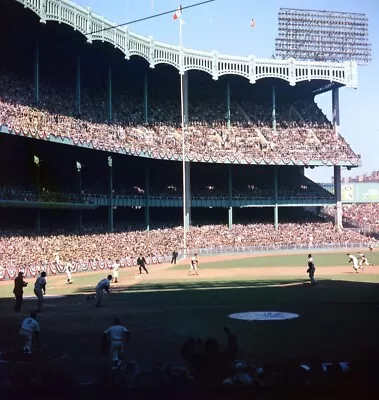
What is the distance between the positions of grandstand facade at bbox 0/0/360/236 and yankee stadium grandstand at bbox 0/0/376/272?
0.19 metres

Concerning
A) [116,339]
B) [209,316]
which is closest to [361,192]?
[209,316]

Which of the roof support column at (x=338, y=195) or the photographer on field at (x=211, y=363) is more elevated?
the roof support column at (x=338, y=195)

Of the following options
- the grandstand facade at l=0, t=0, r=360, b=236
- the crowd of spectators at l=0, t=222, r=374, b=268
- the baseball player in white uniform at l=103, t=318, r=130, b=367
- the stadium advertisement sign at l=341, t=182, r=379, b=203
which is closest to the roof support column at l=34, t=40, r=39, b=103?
the grandstand facade at l=0, t=0, r=360, b=236

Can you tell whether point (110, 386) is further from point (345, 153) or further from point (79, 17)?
point (345, 153)

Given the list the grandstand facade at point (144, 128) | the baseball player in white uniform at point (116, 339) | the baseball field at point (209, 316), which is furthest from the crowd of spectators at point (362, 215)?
the baseball player in white uniform at point (116, 339)

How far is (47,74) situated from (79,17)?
11196 mm

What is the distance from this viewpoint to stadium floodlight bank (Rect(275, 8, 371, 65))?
89.1m

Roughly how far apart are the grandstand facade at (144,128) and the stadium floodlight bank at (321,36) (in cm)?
647

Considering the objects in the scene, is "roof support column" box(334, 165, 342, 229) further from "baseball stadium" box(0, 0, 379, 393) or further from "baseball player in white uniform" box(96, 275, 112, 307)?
"baseball player in white uniform" box(96, 275, 112, 307)

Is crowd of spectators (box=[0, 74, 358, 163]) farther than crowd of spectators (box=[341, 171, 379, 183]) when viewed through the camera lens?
No

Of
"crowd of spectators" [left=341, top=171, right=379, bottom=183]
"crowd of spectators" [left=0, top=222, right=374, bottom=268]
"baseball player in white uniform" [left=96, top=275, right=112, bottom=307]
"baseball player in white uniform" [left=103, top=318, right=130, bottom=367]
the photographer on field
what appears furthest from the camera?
"crowd of spectators" [left=341, top=171, right=379, bottom=183]

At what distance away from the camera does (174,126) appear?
75688 millimetres

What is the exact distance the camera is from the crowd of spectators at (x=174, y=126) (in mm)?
52094

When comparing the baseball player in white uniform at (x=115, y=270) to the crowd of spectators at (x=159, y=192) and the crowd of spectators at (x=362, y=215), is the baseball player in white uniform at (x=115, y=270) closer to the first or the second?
the crowd of spectators at (x=159, y=192)
